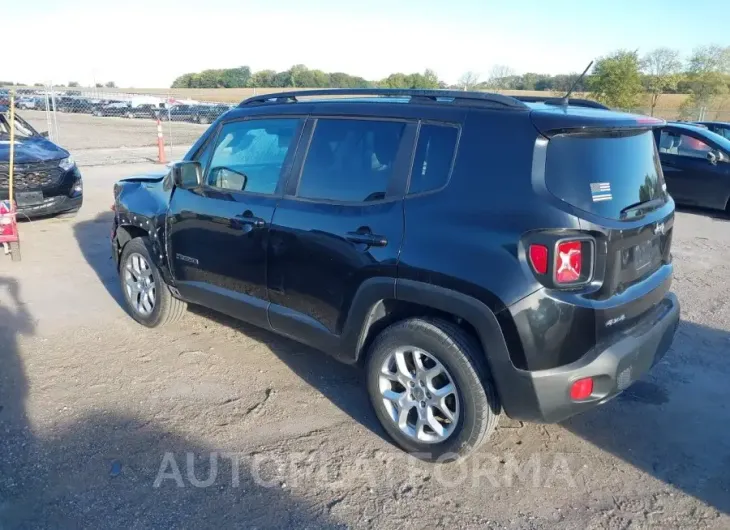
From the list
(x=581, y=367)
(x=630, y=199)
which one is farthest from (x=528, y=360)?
(x=630, y=199)

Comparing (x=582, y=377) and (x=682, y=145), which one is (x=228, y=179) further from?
(x=682, y=145)

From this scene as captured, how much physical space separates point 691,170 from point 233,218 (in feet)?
30.2

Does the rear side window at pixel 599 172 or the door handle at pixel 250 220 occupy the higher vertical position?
the rear side window at pixel 599 172

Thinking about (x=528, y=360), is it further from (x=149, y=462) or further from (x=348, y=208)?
(x=149, y=462)

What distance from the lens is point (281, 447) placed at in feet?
11.3

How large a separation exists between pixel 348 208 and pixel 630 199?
4.87 feet

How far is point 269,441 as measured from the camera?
351 centimetres

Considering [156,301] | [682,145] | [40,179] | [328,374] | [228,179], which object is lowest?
[328,374]

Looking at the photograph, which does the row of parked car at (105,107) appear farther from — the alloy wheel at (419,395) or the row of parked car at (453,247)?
the alloy wheel at (419,395)

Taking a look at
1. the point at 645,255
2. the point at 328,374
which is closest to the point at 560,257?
the point at 645,255

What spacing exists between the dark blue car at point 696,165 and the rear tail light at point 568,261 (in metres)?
8.47

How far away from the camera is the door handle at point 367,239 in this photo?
324 centimetres

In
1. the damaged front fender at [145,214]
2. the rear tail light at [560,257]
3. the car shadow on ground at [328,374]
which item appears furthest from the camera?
the damaged front fender at [145,214]
